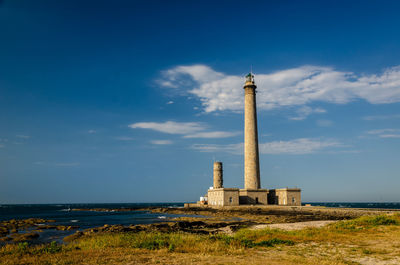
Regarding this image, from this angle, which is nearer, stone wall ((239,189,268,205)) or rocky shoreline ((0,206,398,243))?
rocky shoreline ((0,206,398,243))

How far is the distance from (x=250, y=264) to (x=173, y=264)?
2.59 metres

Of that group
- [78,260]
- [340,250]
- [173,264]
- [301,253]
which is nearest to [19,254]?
[78,260]

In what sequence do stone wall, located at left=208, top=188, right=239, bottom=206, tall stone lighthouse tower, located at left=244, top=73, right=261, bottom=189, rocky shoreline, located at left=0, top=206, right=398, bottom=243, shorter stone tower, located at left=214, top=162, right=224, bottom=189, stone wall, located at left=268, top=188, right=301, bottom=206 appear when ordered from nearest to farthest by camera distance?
rocky shoreline, located at left=0, top=206, right=398, bottom=243, stone wall, located at left=208, top=188, right=239, bottom=206, stone wall, located at left=268, top=188, right=301, bottom=206, tall stone lighthouse tower, located at left=244, top=73, right=261, bottom=189, shorter stone tower, located at left=214, top=162, right=224, bottom=189

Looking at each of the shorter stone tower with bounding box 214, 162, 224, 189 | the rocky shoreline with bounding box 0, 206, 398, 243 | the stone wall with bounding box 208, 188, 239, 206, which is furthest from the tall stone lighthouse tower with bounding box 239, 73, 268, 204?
the shorter stone tower with bounding box 214, 162, 224, 189

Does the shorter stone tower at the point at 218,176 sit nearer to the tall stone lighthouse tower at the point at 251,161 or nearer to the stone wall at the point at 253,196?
the tall stone lighthouse tower at the point at 251,161

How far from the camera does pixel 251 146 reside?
6197 cm

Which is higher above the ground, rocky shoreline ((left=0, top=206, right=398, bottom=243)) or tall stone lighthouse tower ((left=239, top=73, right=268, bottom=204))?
tall stone lighthouse tower ((left=239, top=73, right=268, bottom=204))

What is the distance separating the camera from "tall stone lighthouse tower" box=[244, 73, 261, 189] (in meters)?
61.4

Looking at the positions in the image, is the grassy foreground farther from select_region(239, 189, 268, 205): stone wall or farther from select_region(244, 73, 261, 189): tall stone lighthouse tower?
select_region(244, 73, 261, 189): tall stone lighthouse tower

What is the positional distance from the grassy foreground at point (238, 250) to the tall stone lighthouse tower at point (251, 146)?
139ft

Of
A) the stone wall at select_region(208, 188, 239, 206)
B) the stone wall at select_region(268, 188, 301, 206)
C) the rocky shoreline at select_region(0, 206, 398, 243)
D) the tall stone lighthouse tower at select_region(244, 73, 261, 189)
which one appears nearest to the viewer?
the rocky shoreline at select_region(0, 206, 398, 243)

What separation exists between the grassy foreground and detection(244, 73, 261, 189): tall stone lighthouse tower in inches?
1672

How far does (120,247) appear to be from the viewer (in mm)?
14945

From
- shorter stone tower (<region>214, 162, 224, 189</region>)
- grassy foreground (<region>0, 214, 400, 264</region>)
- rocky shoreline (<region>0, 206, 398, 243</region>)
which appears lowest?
rocky shoreline (<region>0, 206, 398, 243</region>)
